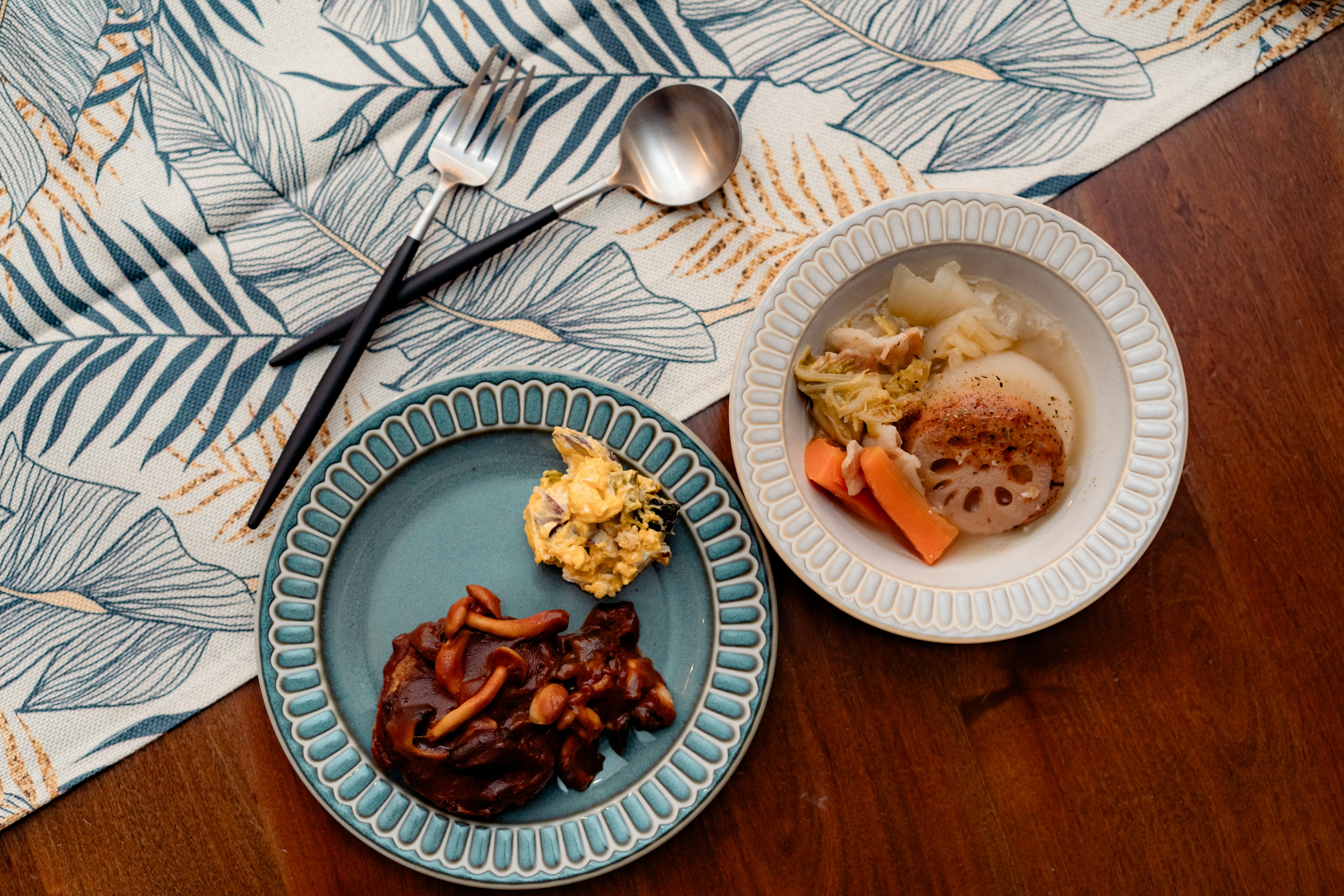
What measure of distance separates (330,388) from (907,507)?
135 cm

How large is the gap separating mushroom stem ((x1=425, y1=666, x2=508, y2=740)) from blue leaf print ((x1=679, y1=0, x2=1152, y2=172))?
1574 mm

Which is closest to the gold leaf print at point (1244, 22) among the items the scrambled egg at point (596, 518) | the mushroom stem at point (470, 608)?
the scrambled egg at point (596, 518)

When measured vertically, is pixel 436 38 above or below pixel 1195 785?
above

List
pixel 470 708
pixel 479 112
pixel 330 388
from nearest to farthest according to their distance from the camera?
pixel 470 708 < pixel 330 388 < pixel 479 112

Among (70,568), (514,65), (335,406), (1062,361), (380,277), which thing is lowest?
(1062,361)

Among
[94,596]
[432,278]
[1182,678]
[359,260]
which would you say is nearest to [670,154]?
[432,278]

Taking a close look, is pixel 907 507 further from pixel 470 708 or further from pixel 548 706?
pixel 470 708

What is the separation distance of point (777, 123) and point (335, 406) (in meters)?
1.30

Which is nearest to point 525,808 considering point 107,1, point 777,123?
point 777,123

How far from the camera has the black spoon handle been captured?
1.88 meters

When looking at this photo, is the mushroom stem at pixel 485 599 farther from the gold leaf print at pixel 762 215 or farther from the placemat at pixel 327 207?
the gold leaf print at pixel 762 215

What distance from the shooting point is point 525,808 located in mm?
1902

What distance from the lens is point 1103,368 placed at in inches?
72.5

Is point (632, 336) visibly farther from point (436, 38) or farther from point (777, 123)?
point (436, 38)
